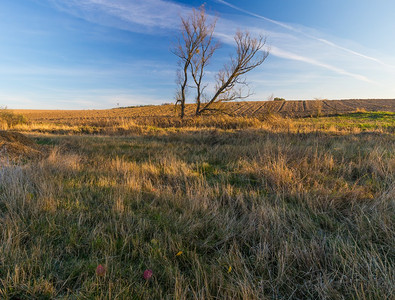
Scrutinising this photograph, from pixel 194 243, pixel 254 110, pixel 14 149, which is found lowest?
pixel 194 243

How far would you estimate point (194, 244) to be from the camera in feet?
7.22

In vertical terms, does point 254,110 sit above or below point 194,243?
above

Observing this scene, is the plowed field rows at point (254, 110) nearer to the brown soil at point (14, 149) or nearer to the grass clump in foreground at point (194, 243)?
the brown soil at point (14, 149)

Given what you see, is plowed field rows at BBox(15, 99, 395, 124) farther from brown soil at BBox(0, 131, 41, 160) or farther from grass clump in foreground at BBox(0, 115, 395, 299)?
grass clump in foreground at BBox(0, 115, 395, 299)

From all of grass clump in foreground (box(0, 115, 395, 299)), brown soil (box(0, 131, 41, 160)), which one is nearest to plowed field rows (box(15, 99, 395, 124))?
brown soil (box(0, 131, 41, 160))

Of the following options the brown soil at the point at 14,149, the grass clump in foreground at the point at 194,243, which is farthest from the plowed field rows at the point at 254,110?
the grass clump in foreground at the point at 194,243

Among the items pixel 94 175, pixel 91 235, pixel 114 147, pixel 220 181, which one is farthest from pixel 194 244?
pixel 114 147

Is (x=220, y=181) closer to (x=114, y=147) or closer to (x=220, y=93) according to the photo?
(x=114, y=147)

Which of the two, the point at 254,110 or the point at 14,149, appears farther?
the point at 254,110

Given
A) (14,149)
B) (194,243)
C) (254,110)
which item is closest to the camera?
(194,243)

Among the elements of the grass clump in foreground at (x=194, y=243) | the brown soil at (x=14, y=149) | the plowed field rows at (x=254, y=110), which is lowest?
the grass clump in foreground at (x=194, y=243)

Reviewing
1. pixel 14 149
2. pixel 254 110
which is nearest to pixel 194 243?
pixel 14 149

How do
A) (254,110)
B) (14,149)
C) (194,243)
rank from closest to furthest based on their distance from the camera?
1. (194,243)
2. (14,149)
3. (254,110)

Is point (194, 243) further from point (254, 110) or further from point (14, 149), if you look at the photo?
point (254, 110)
